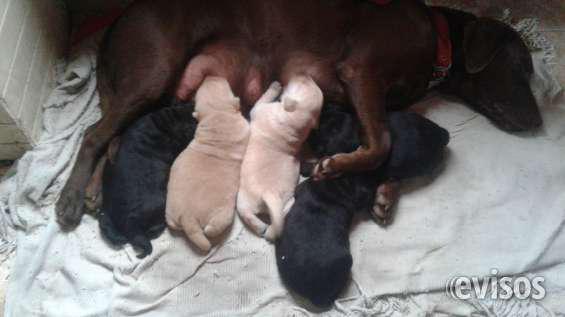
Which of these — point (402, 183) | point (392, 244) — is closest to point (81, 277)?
point (392, 244)

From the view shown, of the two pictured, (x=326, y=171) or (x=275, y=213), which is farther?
(x=326, y=171)

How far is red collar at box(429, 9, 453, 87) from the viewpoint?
2191 mm

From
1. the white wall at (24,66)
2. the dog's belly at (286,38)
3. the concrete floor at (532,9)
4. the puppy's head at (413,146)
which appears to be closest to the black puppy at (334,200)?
the puppy's head at (413,146)

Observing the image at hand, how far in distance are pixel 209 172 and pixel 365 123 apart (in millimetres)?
643

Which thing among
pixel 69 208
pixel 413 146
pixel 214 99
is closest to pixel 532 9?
pixel 413 146

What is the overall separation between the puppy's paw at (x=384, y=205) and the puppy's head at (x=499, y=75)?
24.8 inches

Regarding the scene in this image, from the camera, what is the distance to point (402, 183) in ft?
6.91

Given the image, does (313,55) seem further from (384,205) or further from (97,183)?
(97,183)

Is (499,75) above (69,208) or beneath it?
above

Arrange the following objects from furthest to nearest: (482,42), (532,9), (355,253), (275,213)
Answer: (532,9)
(482,42)
(355,253)
(275,213)

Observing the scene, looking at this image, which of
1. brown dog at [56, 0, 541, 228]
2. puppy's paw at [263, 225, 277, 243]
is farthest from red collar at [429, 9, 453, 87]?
puppy's paw at [263, 225, 277, 243]

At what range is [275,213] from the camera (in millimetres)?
1804

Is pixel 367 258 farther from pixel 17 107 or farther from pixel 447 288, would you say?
pixel 17 107

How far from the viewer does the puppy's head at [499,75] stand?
215 cm
